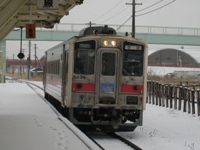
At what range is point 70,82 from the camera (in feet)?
39.9

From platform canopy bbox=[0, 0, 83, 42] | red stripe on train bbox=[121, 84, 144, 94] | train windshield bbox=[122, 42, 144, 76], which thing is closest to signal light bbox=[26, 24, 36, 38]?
platform canopy bbox=[0, 0, 83, 42]

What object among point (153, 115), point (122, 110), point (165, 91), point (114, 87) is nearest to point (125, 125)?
point (122, 110)

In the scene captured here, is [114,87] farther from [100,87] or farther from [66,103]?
[66,103]

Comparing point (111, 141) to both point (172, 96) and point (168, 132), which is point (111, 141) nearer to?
point (168, 132)

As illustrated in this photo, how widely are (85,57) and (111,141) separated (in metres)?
2.54

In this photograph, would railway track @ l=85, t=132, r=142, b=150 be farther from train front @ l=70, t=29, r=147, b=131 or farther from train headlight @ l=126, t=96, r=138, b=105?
train headlight @ l=126, t=96, r=138, b=105

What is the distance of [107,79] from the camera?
12.2 meters

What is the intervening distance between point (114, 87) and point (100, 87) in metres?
0.41

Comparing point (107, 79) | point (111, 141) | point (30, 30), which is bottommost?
point (111, 141)

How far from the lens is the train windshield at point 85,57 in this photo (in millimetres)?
12234

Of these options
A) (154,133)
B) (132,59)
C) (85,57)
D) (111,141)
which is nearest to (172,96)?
(154,133)

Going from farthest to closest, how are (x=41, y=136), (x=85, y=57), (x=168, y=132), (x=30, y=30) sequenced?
1. (x=30, y=30)
2. (x=168, y=132)
3. (x=85, y=57)
4. (x=41, y=136)

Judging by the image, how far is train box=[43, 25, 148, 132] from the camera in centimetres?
1215

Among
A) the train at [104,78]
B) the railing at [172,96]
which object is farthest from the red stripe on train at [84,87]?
the railing at [172,96]
